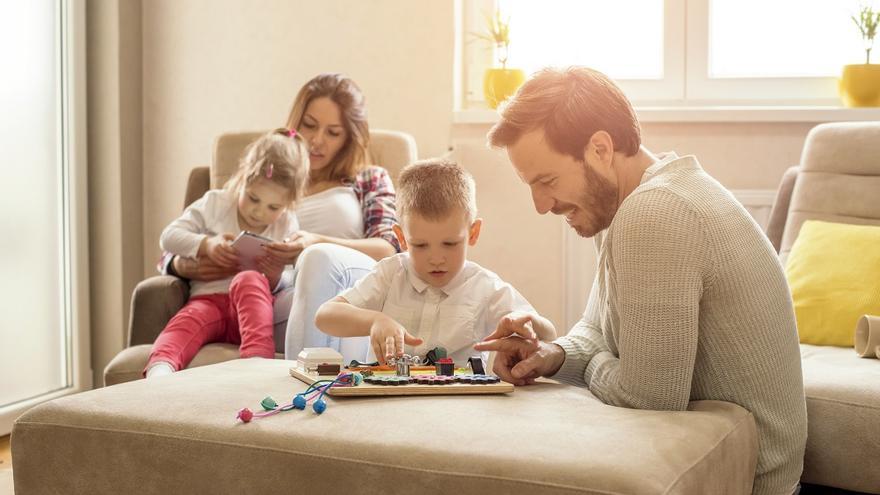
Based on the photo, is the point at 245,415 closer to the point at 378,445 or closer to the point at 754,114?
the point at 378,445

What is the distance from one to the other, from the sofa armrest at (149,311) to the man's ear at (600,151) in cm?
144

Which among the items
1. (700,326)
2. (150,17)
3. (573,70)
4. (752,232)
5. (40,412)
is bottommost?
(40,412)

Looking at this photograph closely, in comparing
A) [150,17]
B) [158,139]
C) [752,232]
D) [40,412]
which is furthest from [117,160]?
[752,232]

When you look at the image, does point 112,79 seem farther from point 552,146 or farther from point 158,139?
point 552,146

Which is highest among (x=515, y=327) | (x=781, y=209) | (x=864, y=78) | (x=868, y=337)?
(x=864, y=78)

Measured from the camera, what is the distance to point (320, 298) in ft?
7.53

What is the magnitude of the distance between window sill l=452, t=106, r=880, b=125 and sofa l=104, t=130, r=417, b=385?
15.5 inches

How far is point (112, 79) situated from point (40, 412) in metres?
2.30

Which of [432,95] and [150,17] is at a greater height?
[150,17]

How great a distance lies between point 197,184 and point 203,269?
0.52 metres

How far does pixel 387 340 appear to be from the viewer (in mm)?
1730

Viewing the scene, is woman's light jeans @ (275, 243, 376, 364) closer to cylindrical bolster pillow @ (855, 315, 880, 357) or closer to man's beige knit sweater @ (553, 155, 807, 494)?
man's beige knit sweater @ (553, 155, 807, 494)

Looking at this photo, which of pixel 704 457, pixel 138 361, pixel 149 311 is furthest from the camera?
pixel 149 311

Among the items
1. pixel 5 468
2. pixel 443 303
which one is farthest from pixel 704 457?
pixel 5 468
